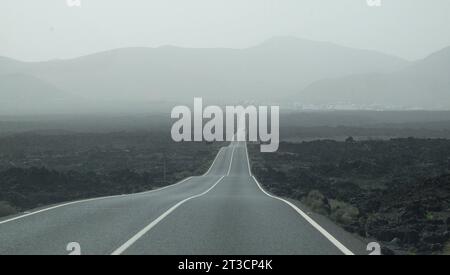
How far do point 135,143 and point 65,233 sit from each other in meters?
100

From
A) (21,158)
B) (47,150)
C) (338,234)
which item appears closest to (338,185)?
(338,234)

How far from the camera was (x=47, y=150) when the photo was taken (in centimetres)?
9275

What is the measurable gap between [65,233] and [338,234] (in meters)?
5.38

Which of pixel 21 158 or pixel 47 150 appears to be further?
pixel 47 150

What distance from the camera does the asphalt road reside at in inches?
382

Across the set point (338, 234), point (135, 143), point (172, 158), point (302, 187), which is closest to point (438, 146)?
point (172, 158)

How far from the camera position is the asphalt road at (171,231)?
9.70 metres

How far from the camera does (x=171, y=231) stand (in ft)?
38.3

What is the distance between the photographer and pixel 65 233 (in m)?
11.5
